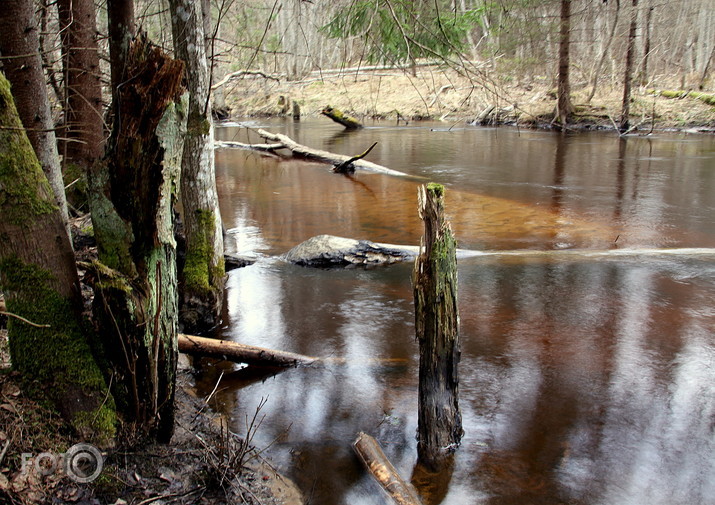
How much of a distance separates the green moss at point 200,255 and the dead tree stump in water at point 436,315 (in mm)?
3121

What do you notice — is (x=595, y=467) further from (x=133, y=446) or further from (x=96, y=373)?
(x=96, y=373)

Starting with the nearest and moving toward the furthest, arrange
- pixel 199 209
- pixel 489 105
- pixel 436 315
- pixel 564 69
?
1. pixel 436 315
2. pixel 199 209
3. pixel 564 69
4. pixel 489 105

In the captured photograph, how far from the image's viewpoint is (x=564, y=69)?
24.8 metres

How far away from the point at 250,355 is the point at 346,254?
12.8ft

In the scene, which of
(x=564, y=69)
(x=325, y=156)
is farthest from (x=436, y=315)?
(x=564, y=69)

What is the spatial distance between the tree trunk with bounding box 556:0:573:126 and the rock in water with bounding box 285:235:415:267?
1727 centimetres

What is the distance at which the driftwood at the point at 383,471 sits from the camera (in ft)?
12.0

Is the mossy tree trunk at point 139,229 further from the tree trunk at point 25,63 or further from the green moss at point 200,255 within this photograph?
the green moss at point 200,255

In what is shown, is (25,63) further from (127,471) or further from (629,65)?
(629,65)

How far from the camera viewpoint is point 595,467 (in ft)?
13.9

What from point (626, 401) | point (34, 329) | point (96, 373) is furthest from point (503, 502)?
point (34, 329)

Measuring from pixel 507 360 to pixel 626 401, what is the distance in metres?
1.20

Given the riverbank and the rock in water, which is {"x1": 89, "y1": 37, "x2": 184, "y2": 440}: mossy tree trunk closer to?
the riverbank

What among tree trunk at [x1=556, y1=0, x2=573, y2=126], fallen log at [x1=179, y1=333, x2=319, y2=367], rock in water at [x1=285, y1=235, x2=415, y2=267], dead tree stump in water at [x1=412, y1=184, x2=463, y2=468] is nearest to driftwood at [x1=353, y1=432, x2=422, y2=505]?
dead tree stump in water at [x1=412, y1=184, x2=463, y2=468]
